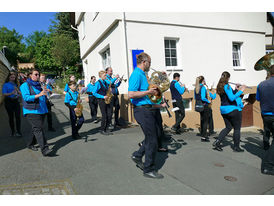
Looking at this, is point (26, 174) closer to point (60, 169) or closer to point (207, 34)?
point (60, 169)

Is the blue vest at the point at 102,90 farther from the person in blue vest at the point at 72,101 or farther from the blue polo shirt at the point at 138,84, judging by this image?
the blue polo shirt at the point at 138,84

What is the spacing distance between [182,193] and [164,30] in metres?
7.26

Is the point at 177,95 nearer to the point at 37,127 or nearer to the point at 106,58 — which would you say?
the point at 37,127

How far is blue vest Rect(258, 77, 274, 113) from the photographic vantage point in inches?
149

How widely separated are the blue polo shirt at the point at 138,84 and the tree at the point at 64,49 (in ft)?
84.3

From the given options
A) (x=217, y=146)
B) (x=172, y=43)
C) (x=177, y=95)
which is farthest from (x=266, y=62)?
(x=172, y=43)

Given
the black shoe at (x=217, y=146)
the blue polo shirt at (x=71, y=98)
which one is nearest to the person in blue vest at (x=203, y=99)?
the black shoe at (x=217, y=146)

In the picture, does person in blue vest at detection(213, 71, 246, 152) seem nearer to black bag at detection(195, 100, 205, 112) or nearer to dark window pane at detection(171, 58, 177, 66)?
black bag at detection(195, 100, 205, 112)

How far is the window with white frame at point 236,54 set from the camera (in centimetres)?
1121

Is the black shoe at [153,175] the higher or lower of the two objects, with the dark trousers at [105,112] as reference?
lower

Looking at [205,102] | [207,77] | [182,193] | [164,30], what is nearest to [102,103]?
[205,102]

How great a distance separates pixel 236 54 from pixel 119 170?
33.9ft

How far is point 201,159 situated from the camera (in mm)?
4398

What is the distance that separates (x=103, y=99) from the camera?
5.97 m
